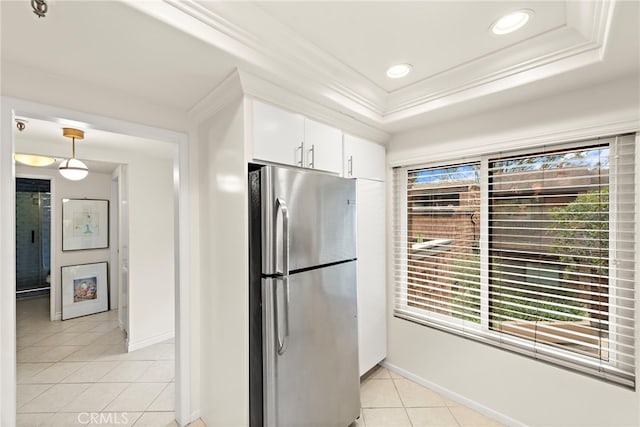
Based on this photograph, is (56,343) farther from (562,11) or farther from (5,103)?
(562,11)

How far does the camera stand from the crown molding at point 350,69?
119 cm

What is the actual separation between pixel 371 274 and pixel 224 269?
129 centimetres

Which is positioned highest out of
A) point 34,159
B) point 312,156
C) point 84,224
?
point 34,159

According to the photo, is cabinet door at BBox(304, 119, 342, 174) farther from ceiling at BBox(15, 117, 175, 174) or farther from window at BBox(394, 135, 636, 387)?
ceiling at BBox(15, 117, 175, 174)

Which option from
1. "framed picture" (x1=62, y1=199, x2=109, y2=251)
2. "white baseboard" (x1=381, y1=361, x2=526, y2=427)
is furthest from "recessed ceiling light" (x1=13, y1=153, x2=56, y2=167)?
"white baseboard" (x1=381, y1=361, x2=526, y2=427)

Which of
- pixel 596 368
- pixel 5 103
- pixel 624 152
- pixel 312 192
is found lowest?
pixel 596 368

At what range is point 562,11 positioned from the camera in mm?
1287

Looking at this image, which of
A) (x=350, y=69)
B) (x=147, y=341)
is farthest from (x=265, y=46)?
(x=147, y=341)

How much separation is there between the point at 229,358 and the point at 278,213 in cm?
96

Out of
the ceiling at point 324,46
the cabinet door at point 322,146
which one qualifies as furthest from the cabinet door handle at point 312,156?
the ceiling at point 324,46

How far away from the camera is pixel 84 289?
4.26 meters

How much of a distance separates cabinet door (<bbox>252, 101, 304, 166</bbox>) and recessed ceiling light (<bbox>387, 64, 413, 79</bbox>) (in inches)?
26.2

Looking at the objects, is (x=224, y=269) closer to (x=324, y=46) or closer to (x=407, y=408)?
(x=324, y=46)

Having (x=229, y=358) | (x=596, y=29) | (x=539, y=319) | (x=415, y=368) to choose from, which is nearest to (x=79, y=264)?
(x=229, y=358)
